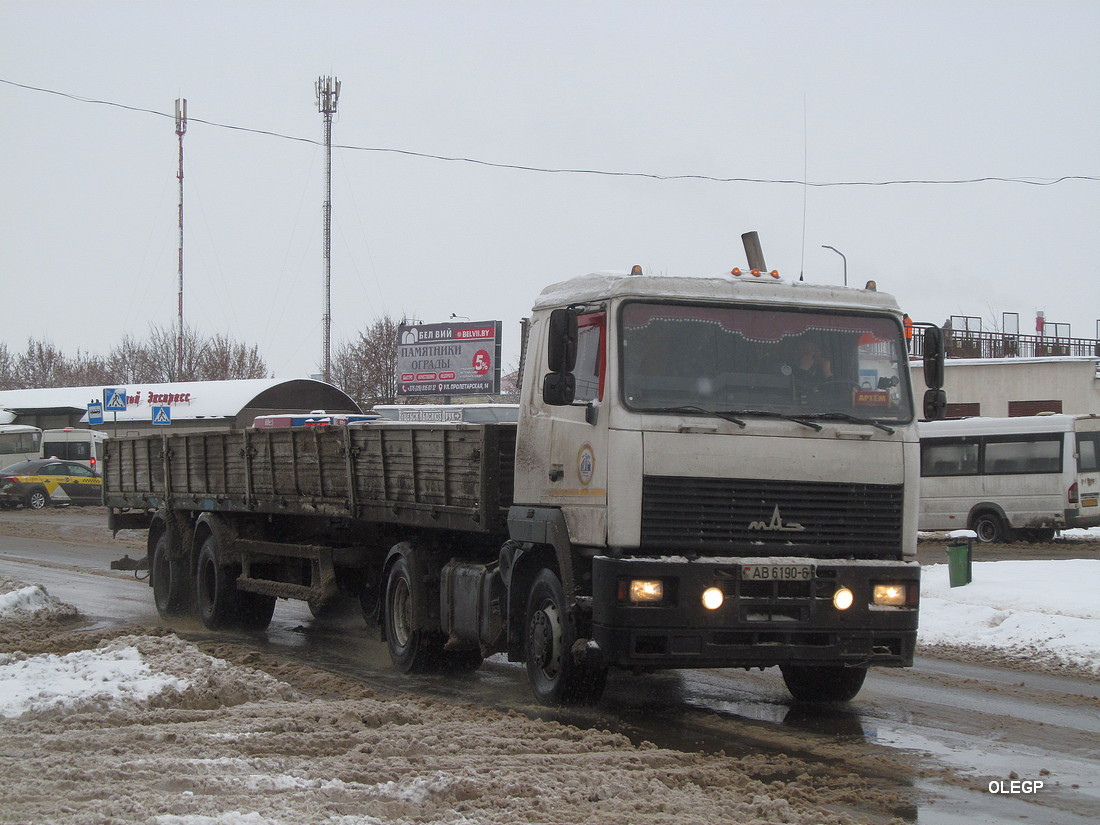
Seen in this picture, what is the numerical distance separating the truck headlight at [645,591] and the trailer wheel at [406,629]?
10.2ft

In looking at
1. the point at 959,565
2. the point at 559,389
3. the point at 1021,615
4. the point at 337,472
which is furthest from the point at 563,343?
the point at 959,565

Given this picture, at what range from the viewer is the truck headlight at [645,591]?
24.8ft

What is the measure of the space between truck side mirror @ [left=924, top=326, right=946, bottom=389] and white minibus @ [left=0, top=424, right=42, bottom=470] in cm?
4880

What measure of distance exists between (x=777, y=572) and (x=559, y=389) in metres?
1.73

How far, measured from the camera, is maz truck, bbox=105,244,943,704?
25.0 feet

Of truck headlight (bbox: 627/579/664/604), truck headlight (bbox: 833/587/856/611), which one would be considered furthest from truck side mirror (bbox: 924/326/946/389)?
truck headlight (bbox: 627/579/664/604)

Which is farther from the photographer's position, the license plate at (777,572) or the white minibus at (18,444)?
the white minibus at (18,444)

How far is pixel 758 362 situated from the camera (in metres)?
8.07

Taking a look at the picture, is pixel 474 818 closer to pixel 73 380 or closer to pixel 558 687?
pixel 558 687

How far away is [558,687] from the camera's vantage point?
829 cm

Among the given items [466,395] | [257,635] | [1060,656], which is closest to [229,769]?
[257,635]

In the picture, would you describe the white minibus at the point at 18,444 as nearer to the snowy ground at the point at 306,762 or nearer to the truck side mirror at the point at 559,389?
the snowy ground at the point at 306,762

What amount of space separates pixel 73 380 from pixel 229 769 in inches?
3881

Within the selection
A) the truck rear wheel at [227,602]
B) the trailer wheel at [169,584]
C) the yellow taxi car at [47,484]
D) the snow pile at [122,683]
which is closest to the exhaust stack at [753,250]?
the snow pile at [122,683]
